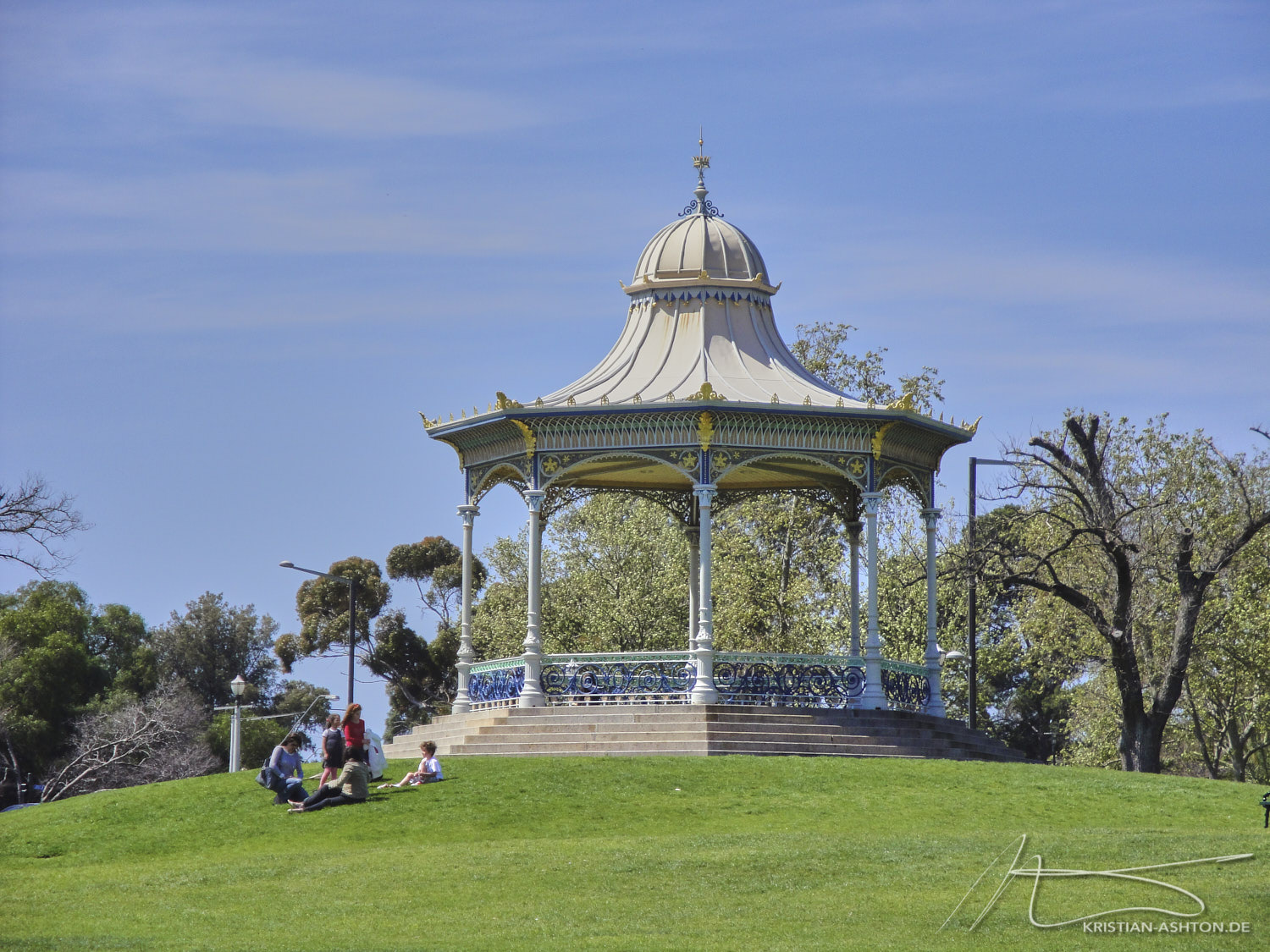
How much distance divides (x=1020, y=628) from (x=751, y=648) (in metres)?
6.52

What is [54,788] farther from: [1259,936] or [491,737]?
[1259,936]

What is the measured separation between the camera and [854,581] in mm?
34344

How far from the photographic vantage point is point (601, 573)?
165 feet

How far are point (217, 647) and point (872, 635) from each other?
55.2 metres

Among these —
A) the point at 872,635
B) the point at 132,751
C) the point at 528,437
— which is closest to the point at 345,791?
the point at 528,437

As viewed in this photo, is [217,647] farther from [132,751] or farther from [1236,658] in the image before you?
[1236,658]

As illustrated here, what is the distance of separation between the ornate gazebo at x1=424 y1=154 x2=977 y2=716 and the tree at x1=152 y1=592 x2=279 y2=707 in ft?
163

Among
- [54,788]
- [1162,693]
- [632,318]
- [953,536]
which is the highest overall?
[632,318]

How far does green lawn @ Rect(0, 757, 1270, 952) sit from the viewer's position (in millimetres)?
16297

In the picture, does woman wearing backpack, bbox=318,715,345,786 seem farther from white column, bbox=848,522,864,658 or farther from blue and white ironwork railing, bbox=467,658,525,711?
white column, bbox=848,522,864,658

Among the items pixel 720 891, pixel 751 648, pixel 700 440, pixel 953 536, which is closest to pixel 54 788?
pixel 751 648

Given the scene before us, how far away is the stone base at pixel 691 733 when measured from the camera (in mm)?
28031

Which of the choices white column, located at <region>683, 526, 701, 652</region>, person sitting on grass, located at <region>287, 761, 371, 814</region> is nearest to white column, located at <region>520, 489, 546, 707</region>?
white column, located at <region>683, 526, 701, 652</region>

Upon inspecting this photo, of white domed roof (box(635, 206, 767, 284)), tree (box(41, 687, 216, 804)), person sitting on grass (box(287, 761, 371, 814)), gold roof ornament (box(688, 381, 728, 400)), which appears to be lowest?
tree (box(41, 687, 216, 804))
